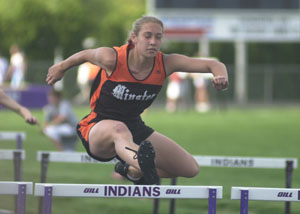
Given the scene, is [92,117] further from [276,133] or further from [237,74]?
[237,74]

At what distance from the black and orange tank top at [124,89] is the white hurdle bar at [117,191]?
4.58 feet

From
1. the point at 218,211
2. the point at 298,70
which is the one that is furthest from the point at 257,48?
the point at 218,211

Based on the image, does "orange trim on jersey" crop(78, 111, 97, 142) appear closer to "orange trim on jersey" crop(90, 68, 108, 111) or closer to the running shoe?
"orange trim on jersey" crop(90, 68, 108, 111)

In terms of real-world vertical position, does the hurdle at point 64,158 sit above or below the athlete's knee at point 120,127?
below

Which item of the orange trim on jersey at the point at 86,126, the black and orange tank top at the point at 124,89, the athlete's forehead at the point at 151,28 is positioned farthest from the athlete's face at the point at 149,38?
the orange trim on jersey at the point at 86,126

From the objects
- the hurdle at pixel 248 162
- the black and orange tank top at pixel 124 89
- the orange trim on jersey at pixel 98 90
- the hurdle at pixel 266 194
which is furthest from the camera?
the hurdle at pixel 248 162

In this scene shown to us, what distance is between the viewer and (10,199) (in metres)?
8.05

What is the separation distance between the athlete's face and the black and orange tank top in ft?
0.59

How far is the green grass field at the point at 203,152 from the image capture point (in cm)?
804

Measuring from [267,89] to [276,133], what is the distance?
46.1ft

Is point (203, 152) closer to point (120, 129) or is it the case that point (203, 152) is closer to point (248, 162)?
point (248, 162)

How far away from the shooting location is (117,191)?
14.8 feet

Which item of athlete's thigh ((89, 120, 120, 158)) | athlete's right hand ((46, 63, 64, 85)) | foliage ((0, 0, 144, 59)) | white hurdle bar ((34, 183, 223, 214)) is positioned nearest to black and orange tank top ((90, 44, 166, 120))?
athlete's thigh ((89, 120, 120, 158))

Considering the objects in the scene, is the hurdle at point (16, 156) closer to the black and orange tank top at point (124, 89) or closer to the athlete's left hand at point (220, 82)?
the black and orange tank top at point (124, 89)
